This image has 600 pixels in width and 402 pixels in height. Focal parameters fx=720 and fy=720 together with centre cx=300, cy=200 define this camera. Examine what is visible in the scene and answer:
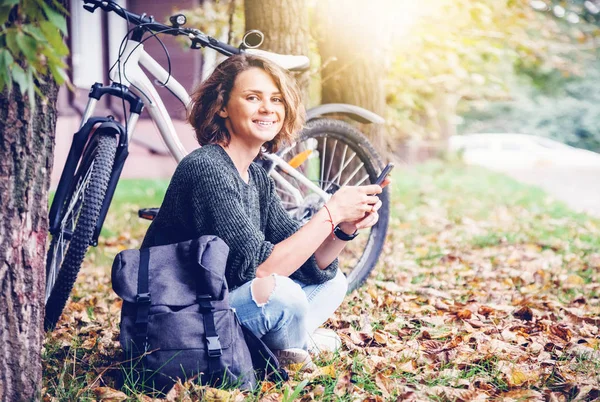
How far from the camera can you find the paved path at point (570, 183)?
9750 millimetres

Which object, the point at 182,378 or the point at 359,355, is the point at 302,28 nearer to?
the point at 359,355

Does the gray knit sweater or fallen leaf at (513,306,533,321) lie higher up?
the gray knit sweater

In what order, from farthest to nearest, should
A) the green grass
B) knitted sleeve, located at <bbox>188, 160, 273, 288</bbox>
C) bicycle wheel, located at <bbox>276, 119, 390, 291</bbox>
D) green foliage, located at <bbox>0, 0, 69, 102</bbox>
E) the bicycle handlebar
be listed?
bicycle wheel, located at <bbox>276, 119, 390, 291</bbox>
the bicycle handlebar
the green grass
knitted sleeve, located at <bbox>188, 160, 273, 288</bbox>
green foliage, located at <bbox>0, 0, 69, 102</bbox>

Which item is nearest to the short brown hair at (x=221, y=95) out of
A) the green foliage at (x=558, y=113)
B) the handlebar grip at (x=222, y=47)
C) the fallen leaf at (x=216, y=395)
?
the handlebar grip at (x=222, y=47)

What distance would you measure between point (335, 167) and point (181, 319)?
214 cm

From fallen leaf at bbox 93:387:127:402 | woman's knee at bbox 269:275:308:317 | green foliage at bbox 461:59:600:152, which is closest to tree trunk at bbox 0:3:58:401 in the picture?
fallen leaf at bbox 93:387:127:402

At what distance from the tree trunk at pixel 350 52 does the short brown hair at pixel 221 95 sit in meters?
2.24

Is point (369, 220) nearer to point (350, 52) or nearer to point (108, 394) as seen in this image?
point (108, 394)

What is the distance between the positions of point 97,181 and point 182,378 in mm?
916

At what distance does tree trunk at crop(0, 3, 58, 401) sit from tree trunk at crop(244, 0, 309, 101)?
7.32 feet

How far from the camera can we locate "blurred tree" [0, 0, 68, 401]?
86.4 inches

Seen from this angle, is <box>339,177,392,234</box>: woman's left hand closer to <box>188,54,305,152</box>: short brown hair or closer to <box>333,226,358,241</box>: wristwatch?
<box>333,226,358,241</box>: wristwatch

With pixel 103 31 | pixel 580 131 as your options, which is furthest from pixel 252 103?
pixel 580 131

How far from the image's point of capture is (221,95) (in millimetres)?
2912
